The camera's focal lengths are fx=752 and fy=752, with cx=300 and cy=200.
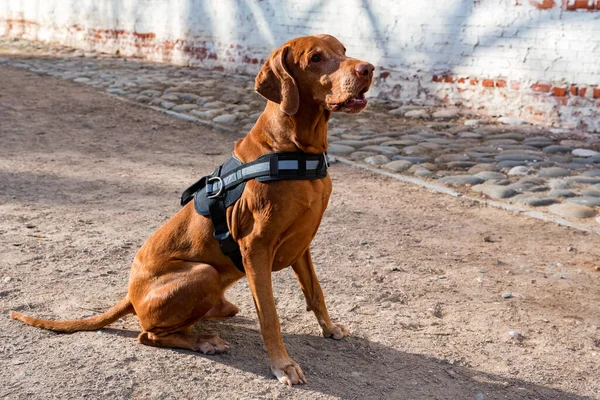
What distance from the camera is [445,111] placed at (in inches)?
379

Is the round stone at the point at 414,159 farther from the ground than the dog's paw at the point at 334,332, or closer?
farther from the ground

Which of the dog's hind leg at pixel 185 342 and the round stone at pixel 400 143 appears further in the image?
the round stone at pixel 400 143

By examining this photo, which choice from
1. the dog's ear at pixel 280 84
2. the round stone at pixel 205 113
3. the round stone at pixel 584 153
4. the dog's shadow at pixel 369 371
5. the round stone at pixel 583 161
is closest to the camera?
the dog's ear at pixel 280 84

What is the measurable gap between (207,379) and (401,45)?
25.1 ft

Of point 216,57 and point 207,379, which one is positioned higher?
point 216,57

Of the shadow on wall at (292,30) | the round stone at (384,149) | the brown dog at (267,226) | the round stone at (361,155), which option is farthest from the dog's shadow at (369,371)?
the shadow on wall at (292,30)

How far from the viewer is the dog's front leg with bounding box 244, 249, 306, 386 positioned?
3.35 m

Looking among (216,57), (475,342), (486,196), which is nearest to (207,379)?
(475,342)

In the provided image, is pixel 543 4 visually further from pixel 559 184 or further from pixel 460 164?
pixel 559 184

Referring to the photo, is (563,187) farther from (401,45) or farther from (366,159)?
(401,45)

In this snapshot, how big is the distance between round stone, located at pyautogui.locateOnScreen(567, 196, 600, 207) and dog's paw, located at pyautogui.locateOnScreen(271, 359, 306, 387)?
3.63m

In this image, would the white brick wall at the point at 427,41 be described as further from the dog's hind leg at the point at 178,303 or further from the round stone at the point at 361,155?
the dog's hind leg at the point at 178,303

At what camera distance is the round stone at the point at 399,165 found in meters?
7.31

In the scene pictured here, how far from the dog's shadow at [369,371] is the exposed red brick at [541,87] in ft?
19.4
